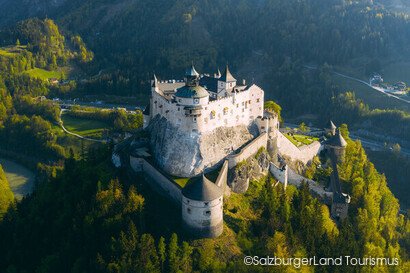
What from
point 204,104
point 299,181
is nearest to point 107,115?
point 299,181

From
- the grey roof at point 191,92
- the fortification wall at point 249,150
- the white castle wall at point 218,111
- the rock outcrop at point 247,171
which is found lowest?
the rock outcrop at point 247,171

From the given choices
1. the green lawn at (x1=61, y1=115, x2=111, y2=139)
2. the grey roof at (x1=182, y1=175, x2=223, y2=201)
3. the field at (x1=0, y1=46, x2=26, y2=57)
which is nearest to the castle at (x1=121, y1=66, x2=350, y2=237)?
the grey roof at (x1=182, y1=175, x2=223, y2=201)

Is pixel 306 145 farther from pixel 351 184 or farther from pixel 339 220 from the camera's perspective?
pixel 339 220

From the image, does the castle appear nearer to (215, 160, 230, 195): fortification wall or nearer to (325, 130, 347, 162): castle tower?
(215, 160, 230, 195): fortification wall

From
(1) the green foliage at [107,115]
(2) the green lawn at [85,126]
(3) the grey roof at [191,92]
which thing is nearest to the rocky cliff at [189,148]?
(3) the grey roof at [191,92]

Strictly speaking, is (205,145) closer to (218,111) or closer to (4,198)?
(218,111)

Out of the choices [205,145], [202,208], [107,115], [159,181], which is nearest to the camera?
[202,208]

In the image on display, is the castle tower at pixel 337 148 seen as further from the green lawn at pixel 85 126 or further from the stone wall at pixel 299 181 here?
the green lawn at pixel 85 126
